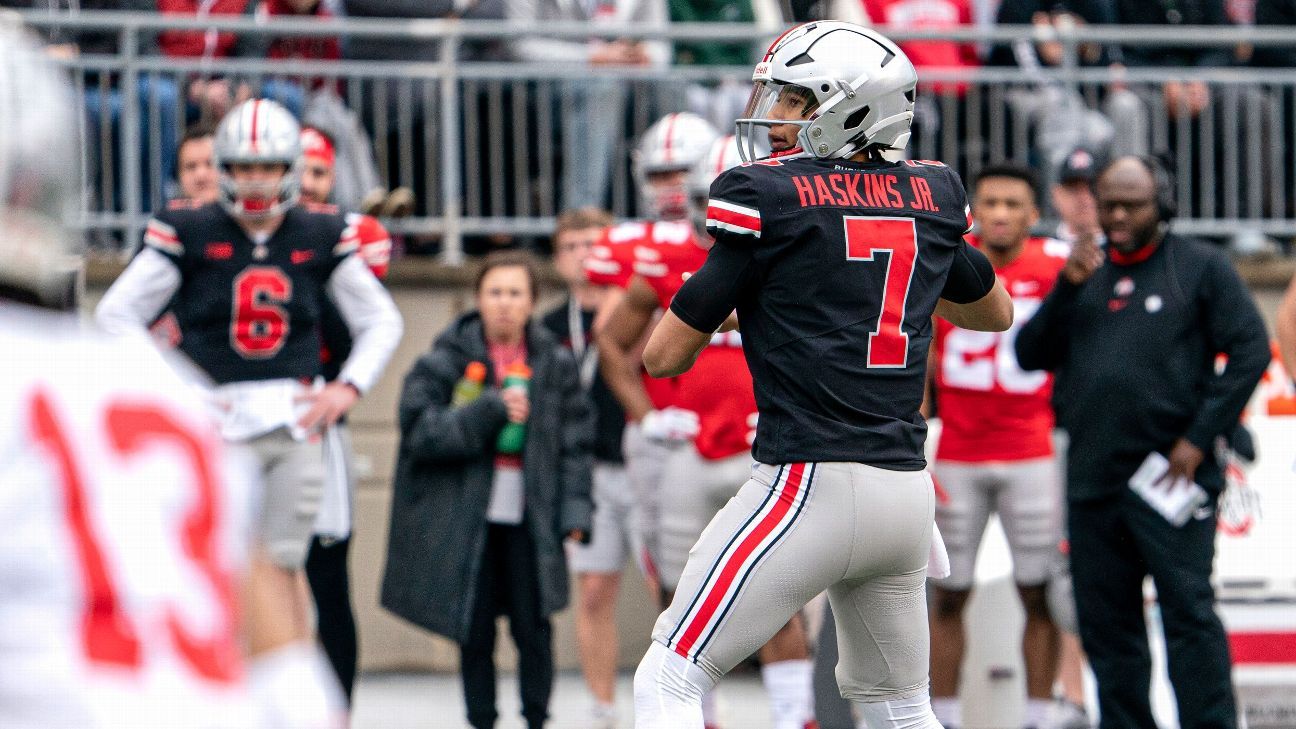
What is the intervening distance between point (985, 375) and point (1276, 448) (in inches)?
45.2

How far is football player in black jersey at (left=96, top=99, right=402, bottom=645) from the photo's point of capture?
245 inches

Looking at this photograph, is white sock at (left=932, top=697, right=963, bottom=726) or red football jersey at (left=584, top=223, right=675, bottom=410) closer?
white sock at (left=932, top=697, right=963, bottom=726)

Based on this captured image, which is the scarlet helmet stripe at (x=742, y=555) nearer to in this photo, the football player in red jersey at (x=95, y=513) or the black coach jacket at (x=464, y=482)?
the football player in red jersey at (x=95, y=513)

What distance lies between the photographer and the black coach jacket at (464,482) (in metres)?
6.59

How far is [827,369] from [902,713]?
0.83 meters

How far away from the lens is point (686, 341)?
167 inches

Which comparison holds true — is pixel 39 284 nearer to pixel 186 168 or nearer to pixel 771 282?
pixel 771 282

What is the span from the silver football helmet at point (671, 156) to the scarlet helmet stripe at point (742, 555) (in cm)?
317

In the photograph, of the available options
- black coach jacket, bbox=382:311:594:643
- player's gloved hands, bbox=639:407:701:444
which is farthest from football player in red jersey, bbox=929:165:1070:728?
black coach jacket, bbox=382:311:594:643

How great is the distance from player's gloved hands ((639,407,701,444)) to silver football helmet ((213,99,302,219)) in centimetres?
147

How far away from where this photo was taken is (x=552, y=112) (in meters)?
9.19

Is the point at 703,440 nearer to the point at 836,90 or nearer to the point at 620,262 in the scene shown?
the point at 620,262

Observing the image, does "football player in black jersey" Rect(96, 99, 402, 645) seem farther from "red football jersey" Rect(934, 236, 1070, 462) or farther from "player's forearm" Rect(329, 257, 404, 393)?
"red football jersey" Rect(934, 236, 1070, 462)

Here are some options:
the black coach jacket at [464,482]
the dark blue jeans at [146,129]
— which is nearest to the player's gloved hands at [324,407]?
the black coach jacket at [464,482]
